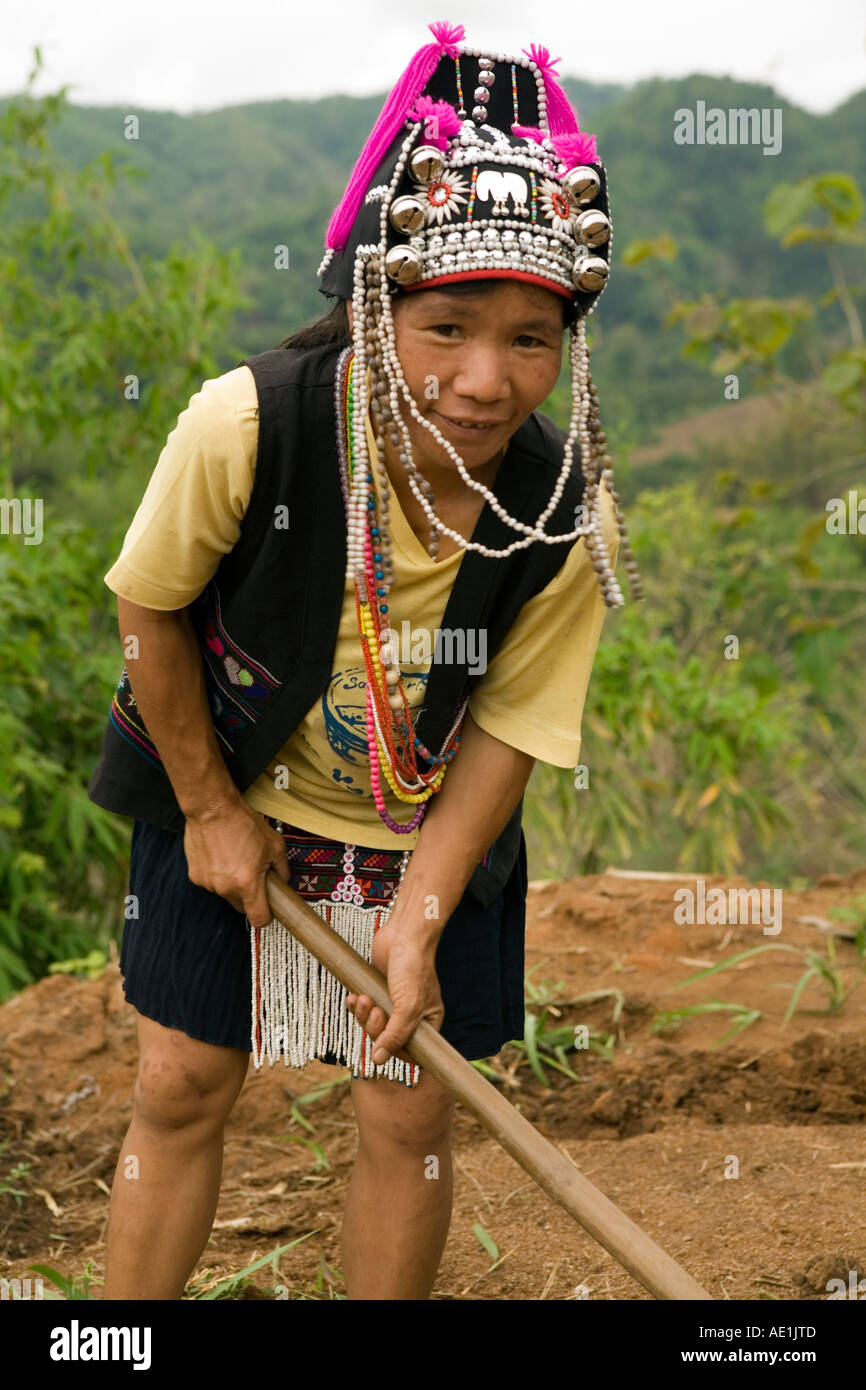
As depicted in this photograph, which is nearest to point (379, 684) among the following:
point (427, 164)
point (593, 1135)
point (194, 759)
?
point (194, 759)

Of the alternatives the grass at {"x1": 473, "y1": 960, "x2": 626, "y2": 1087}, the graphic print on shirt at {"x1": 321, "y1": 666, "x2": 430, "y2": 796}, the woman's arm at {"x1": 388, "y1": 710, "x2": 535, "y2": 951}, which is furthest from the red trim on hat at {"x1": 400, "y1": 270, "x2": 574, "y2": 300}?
the grass at {"x1": 473, "y1": 960, "x2": 626, "y2": 1087}

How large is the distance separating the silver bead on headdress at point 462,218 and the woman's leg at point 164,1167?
0.70m

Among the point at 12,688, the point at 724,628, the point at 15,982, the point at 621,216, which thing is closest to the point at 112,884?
the point at 15,982

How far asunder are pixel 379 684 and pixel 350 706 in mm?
71

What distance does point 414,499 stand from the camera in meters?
1.92

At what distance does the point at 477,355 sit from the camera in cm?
174

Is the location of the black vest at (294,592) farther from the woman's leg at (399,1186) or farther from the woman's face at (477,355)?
the woman's leg at (399,1186)

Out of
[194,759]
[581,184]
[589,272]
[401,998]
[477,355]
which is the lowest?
[401,998]

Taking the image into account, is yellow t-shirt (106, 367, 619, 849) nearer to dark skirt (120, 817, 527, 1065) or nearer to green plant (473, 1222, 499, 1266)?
dark skirt (120, 817, 527, 1065)

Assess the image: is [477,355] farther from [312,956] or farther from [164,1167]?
[164,1167]

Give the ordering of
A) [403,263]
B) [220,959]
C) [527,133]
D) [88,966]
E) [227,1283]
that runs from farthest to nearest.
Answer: [88,966]
[227,1283]
[220,959]
[527,133]
[403,263]

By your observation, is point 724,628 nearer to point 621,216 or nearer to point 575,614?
point 575,614

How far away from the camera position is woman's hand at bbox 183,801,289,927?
1.96 metres

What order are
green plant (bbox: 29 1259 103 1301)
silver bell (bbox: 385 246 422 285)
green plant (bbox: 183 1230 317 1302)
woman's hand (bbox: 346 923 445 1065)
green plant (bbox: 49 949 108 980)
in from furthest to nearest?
green plant (bbox: 49 949 108 980) → green plant (bbox: 183 1230 317 1302) → green plant (bbox: 29 1259 103 1301) → woman's hand (bbox: 346 923 445 1065) → silver bell (bbox: 385 246 422 285)
